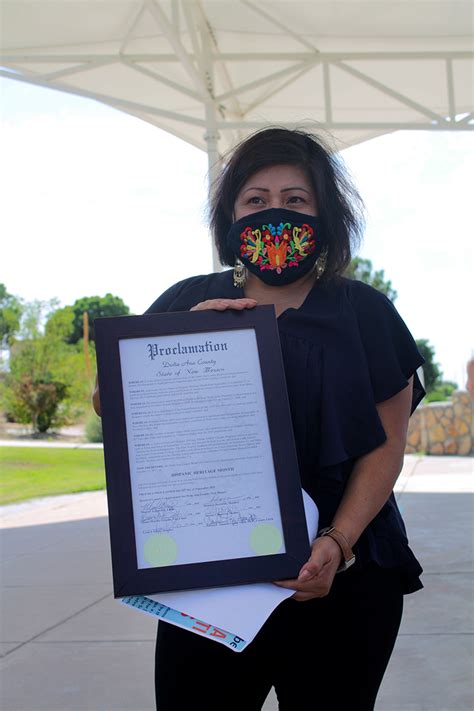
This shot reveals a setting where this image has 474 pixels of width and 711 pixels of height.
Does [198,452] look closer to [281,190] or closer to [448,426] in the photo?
[281,190]

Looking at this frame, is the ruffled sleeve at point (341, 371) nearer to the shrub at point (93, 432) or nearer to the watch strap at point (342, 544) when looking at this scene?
the watch strap at point (342, 544)

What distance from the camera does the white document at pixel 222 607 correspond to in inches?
60.2

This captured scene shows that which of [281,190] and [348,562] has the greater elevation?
[281,190]

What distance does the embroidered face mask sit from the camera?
1812 millimetres

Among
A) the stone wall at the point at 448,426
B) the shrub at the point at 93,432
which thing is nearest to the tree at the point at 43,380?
the shrub at the point at 93,432

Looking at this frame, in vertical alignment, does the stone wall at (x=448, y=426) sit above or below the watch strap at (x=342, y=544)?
below

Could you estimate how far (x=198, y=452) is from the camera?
1.55 metres

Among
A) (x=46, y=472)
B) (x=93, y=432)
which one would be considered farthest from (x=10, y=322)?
(x=46, y=472)

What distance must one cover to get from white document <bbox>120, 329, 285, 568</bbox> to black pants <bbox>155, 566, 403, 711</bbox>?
27 centimetres

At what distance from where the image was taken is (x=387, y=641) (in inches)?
68.0

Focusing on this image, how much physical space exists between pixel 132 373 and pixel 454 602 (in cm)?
374

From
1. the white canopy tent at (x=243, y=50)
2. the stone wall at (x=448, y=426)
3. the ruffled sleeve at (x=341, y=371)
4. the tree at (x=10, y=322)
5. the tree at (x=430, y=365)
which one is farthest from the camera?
the tree at (x=430, y=365)

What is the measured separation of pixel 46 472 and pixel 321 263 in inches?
589

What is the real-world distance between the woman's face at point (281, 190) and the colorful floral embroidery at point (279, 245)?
5 centimetres
